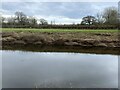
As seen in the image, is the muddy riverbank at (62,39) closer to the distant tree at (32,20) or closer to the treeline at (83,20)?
the treeline at (83,20)

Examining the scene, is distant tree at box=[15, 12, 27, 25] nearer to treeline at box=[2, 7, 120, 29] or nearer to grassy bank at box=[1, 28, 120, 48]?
A: treeline at box=[2, 7, 120, 29]

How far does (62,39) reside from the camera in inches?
1110

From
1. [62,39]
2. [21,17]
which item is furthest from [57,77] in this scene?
[21,17]

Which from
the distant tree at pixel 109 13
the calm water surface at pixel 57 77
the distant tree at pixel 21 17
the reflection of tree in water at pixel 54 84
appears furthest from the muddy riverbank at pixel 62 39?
the distant tree at pixel 21 17

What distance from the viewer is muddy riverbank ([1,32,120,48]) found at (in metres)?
27.4

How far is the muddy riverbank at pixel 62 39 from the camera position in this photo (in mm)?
27438

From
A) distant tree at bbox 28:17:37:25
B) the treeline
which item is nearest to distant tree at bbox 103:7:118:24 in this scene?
the treeline

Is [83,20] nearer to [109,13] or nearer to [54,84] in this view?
[109,13]

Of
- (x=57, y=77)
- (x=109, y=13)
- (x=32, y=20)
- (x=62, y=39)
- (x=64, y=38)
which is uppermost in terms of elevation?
(x=109, y=13)

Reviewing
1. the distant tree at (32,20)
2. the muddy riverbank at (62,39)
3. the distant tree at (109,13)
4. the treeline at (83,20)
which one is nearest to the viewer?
the muddy riverbank at (62,39)

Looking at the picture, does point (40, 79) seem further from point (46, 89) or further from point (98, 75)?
point (98, 75)

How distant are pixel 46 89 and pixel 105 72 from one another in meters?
4.75

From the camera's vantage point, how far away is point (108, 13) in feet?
181

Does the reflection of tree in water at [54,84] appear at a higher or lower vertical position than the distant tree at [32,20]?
lower
